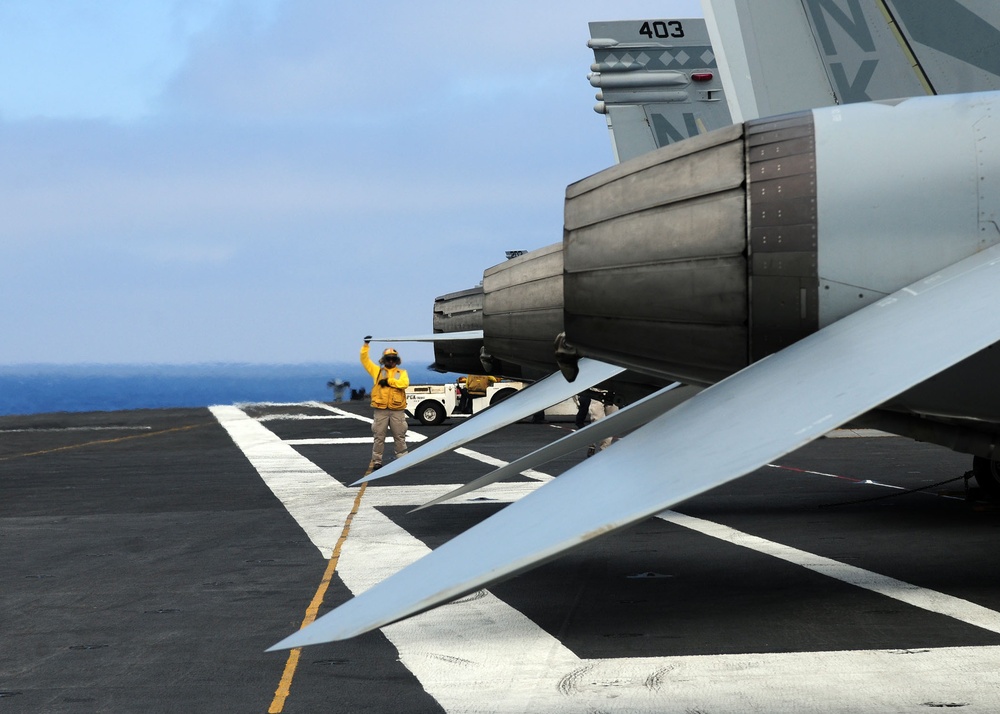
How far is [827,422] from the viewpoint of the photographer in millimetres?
4637

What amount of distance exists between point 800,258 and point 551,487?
2.40m

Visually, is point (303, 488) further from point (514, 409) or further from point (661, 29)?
point (661, 29)

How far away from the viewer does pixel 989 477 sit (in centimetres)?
1362

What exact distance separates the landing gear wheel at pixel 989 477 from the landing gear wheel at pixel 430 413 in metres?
21.1

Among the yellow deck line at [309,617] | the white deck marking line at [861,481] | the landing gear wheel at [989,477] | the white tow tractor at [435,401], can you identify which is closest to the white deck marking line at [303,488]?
the yellow deck line at [309,617]

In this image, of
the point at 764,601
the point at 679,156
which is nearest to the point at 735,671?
the point at 764,601

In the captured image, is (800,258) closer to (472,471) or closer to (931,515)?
(931,515)

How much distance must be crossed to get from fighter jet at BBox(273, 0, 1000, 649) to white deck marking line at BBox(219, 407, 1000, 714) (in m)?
1.55

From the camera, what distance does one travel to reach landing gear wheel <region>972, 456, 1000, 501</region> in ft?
44.4

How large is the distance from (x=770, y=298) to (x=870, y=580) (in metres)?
3.70

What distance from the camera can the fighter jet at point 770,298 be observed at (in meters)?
4.74

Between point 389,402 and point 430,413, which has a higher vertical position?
point 389,402

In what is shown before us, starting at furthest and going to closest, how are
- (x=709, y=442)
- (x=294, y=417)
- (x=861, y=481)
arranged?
(x=294, y=417) → (x=861, y=481) → (x=709, y=442)

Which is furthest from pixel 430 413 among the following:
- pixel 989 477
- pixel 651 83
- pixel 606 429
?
pixel 606 429
